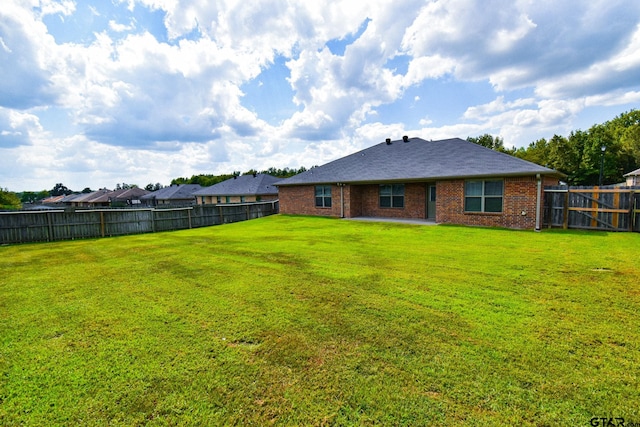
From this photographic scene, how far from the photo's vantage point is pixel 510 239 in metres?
9.80

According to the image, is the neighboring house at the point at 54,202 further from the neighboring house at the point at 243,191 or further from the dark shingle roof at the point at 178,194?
the neighboring house at the point at 243,191

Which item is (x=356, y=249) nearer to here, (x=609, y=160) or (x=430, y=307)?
(x=430, y=307)

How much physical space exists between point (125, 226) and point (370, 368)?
Answer: 15.6m

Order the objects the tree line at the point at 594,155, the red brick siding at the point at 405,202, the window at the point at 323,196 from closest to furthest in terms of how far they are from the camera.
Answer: the red brick siding at the point at 405,202, the window at the point at 323,196, the tree line at the point at 594,155

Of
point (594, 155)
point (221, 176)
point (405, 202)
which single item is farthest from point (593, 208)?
point (221, 176)

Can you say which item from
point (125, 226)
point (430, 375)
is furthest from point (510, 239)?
point (125, 226)

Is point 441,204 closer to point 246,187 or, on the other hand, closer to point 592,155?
point 246,187

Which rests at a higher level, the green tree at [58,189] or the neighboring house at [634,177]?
the green tree at [58,189]

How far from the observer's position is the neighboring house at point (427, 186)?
12180mm

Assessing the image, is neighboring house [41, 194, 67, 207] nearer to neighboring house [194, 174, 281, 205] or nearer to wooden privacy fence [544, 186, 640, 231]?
neighboring house [194, 174, 281, 205]

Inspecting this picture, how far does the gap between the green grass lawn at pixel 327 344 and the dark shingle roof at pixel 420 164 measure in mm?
6708

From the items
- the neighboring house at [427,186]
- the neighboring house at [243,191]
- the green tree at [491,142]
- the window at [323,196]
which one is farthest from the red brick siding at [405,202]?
the green tree at [491,142]

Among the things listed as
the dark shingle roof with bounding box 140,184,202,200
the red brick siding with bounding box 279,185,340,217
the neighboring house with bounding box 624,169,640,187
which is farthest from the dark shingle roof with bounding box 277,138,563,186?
the dark shingle roof with bounding box 140,184,202,200

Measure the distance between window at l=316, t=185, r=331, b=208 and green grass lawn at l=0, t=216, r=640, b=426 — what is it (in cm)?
1248
